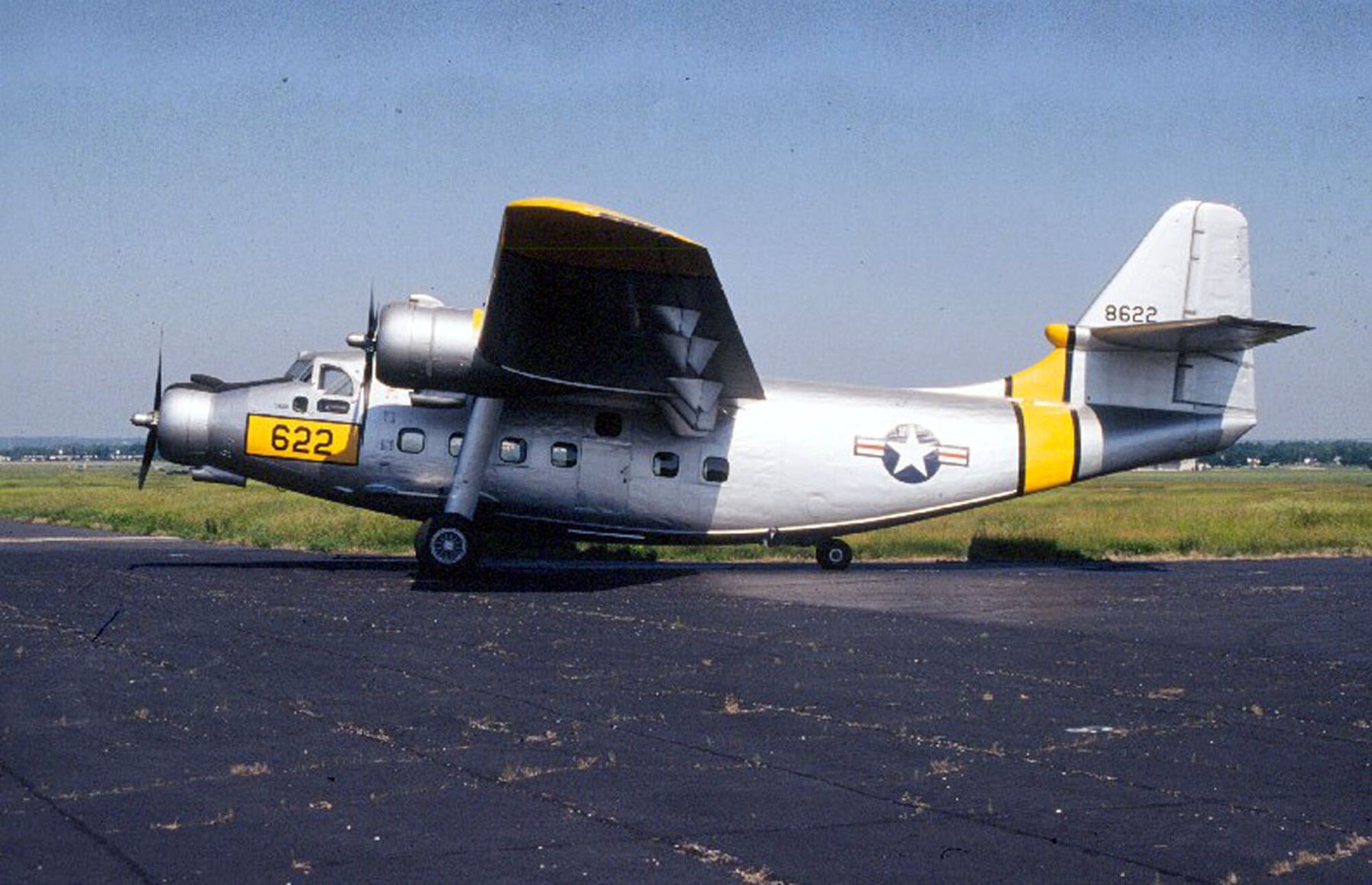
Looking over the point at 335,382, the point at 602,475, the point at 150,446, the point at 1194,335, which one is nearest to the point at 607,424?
the point at 602,475

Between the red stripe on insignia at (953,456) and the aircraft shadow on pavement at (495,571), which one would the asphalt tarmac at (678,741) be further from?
the red stripe on insignia at (953,456)

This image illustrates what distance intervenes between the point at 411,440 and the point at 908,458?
808cm

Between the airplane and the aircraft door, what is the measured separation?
0.03 metres

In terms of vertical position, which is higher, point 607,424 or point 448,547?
point 607,424

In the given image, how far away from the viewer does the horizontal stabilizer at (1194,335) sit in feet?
68.0

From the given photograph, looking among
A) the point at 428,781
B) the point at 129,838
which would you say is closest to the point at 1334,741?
the point at 428,781

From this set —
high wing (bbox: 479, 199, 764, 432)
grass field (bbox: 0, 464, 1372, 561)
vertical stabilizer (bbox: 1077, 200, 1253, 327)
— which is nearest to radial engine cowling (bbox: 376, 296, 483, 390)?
high wing (bbox: 479, 199, 764, 432)

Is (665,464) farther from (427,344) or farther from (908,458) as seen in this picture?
(427,344)

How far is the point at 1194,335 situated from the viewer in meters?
21.8

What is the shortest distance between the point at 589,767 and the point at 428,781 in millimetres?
963

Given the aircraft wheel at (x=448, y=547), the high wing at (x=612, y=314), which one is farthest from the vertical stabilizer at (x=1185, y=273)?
the aircraft wheel at (x=448, y=547)

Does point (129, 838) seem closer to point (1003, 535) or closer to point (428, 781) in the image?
point (428, 781)

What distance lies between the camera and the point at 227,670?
37.7 feet

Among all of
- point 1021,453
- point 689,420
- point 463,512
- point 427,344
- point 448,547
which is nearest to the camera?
point 427,344
